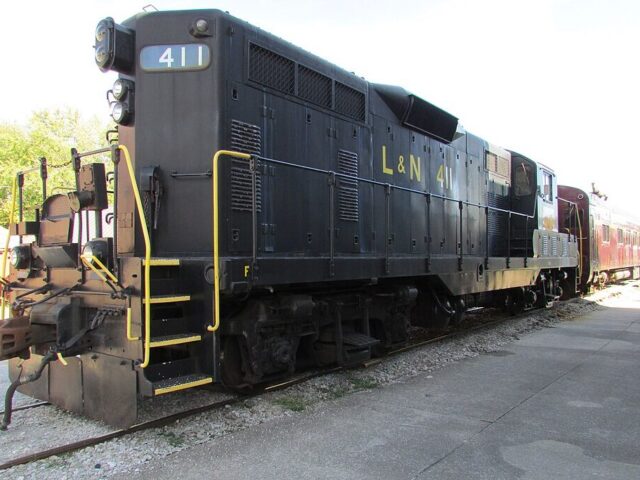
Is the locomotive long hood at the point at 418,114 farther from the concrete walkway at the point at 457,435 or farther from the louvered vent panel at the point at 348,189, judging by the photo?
the concrete walkway at the point at 457,435

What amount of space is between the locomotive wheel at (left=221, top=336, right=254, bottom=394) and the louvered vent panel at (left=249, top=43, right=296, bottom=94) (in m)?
2.50

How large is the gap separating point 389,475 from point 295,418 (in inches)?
49.1

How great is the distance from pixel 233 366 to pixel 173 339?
1.08 metres

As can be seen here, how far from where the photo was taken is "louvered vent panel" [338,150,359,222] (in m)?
5.74

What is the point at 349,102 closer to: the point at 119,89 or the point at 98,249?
the point at 119,89

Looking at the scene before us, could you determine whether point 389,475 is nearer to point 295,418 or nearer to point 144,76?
point 295,418

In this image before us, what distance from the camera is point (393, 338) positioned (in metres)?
6.64

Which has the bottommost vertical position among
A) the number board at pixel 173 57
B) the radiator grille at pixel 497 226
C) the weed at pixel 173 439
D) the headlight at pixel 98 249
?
the weed at pixel 173 439

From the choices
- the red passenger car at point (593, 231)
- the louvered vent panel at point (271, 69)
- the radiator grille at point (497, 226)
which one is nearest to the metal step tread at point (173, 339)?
the louvered vent panel at point (271, 69)

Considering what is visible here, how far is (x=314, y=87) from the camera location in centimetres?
551

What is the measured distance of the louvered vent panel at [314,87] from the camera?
5.32m

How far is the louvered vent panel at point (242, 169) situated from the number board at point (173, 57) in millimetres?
629

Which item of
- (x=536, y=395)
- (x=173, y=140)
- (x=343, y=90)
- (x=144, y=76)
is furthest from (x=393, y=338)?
(x=144, y=76)

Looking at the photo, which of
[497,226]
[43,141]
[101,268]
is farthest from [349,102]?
[43,141]
